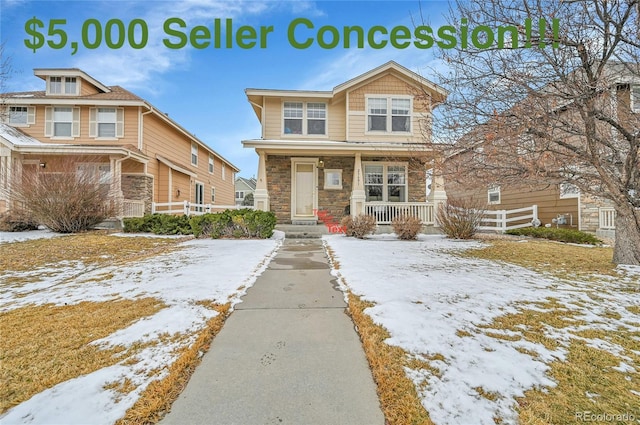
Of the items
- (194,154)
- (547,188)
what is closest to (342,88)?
(547,188)

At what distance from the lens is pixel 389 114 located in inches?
518

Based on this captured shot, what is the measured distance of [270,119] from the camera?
12.9m

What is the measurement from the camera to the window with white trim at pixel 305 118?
42.9 ft

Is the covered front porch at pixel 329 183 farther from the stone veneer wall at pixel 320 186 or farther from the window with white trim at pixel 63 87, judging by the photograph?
the window with white trim at pixel 63 87

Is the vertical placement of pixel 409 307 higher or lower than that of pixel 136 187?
lower

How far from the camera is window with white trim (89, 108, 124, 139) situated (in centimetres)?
1463

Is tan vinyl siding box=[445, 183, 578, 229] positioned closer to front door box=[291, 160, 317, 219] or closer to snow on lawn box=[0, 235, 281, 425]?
front door box=[291, 160, 317, 219]

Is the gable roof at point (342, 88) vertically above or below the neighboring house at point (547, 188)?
above

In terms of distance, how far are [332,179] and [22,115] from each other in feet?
52.1

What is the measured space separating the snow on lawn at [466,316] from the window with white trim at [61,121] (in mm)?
16239

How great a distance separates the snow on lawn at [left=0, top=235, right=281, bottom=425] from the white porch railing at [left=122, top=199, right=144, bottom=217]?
283 inches

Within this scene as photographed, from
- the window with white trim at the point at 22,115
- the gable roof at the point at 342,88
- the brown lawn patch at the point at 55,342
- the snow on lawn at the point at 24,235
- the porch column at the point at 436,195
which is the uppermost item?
the gable roof at the point at 342,88

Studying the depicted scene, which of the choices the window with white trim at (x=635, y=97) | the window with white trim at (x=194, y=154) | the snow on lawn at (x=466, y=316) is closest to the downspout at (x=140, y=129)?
the window with white trim at (x=194, y=154)

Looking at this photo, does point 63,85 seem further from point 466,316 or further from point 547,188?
point 547,188
